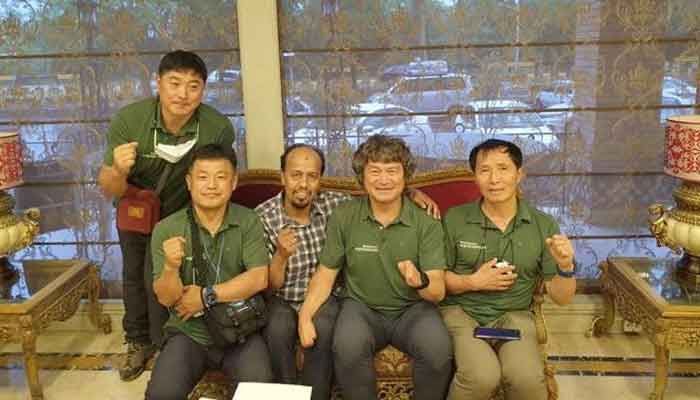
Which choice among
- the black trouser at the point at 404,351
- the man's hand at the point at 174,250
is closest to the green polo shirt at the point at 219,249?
the man's hand at the point at 174,250

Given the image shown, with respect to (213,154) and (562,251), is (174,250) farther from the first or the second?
(562,251)

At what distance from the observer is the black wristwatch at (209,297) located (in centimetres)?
232

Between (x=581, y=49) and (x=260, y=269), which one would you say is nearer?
(x=260, y=269)

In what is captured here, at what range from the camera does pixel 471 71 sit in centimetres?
317

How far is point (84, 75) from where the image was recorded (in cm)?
328

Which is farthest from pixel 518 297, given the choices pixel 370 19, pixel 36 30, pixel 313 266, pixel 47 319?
pixel 36 30

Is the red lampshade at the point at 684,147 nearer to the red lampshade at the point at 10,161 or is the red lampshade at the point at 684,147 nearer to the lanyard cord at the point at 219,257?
the lanyard cord at the point at 219,257

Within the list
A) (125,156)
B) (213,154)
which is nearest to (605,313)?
(213,154)

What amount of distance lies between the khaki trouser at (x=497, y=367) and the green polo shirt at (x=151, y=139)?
1.24 metres

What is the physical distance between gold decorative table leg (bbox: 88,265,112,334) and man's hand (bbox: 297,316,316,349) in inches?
54.6

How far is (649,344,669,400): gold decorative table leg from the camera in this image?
261cm

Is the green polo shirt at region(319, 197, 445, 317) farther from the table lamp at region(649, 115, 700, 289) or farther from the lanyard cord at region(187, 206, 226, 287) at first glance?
the table lamp at region(649, 115, 700, 289)

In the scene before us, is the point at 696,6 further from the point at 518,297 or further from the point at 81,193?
the point at 81,193

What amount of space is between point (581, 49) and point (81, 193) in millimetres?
2588
